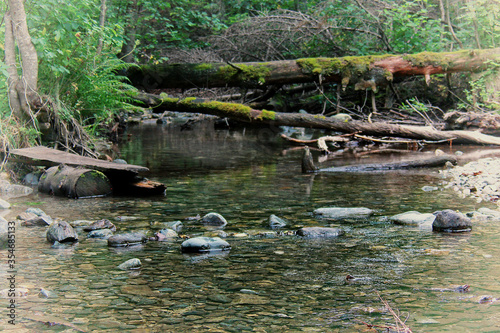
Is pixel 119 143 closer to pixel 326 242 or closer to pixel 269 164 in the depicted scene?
pixel 269 164

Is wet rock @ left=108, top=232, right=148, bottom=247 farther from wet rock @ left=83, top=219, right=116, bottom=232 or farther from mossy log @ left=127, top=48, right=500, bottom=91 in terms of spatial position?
mossy log @ left=127, top=48, right=500, bottom=91

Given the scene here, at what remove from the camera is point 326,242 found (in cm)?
391

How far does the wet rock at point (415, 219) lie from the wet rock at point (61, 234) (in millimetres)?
2811

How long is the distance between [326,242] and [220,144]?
28.2 ft

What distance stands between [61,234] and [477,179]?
5.32 m

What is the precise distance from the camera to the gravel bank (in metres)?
5.86

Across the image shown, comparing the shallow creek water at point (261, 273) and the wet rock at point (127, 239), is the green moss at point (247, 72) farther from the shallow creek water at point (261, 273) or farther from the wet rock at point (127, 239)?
the wet rock at point (127, 239)

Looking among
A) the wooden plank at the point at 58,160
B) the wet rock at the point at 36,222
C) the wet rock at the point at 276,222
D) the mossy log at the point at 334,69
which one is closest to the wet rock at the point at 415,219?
the wet rock at the point at 276,222

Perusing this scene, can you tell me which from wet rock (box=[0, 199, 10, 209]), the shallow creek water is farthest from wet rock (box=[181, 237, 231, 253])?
wet rock (box=[0, 199, 10, 209])

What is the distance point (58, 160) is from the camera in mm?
6184

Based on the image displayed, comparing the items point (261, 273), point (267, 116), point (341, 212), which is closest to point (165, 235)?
point (261, 273)

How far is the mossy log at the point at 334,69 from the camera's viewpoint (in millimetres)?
11609

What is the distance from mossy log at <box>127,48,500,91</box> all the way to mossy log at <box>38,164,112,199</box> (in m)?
6.27

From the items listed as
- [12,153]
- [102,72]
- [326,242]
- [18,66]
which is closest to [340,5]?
[102,72]
